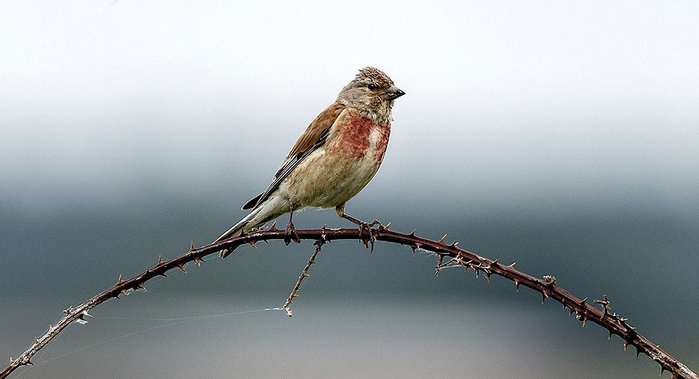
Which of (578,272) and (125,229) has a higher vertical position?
(125,229)

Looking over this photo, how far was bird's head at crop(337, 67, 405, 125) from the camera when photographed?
6.21 metres

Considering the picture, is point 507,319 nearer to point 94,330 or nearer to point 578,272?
point 578,272

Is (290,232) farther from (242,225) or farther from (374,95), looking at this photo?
(374,95)

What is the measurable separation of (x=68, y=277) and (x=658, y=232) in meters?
52.7

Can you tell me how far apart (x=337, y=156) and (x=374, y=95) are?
1.48 ft

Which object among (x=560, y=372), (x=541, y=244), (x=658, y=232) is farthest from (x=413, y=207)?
(x=560, y=372)

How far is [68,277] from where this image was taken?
8800 centimetres

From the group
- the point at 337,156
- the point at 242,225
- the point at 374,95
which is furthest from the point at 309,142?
the point at 242,225

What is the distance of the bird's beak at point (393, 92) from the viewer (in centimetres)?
616

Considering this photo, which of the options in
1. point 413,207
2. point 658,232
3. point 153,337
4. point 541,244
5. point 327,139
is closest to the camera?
point 327,139

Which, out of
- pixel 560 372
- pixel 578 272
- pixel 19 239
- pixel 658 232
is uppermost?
pixel 658 232

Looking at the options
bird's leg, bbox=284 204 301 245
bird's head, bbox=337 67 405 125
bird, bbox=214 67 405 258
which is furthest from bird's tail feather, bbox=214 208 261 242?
bird's head, bbox=337 67 405 125

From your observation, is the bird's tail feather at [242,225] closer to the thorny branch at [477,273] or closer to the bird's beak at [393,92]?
the bird's beak at [393,92]

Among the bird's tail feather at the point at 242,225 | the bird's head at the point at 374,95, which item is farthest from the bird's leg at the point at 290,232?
the bird's head at the point at 374,95
